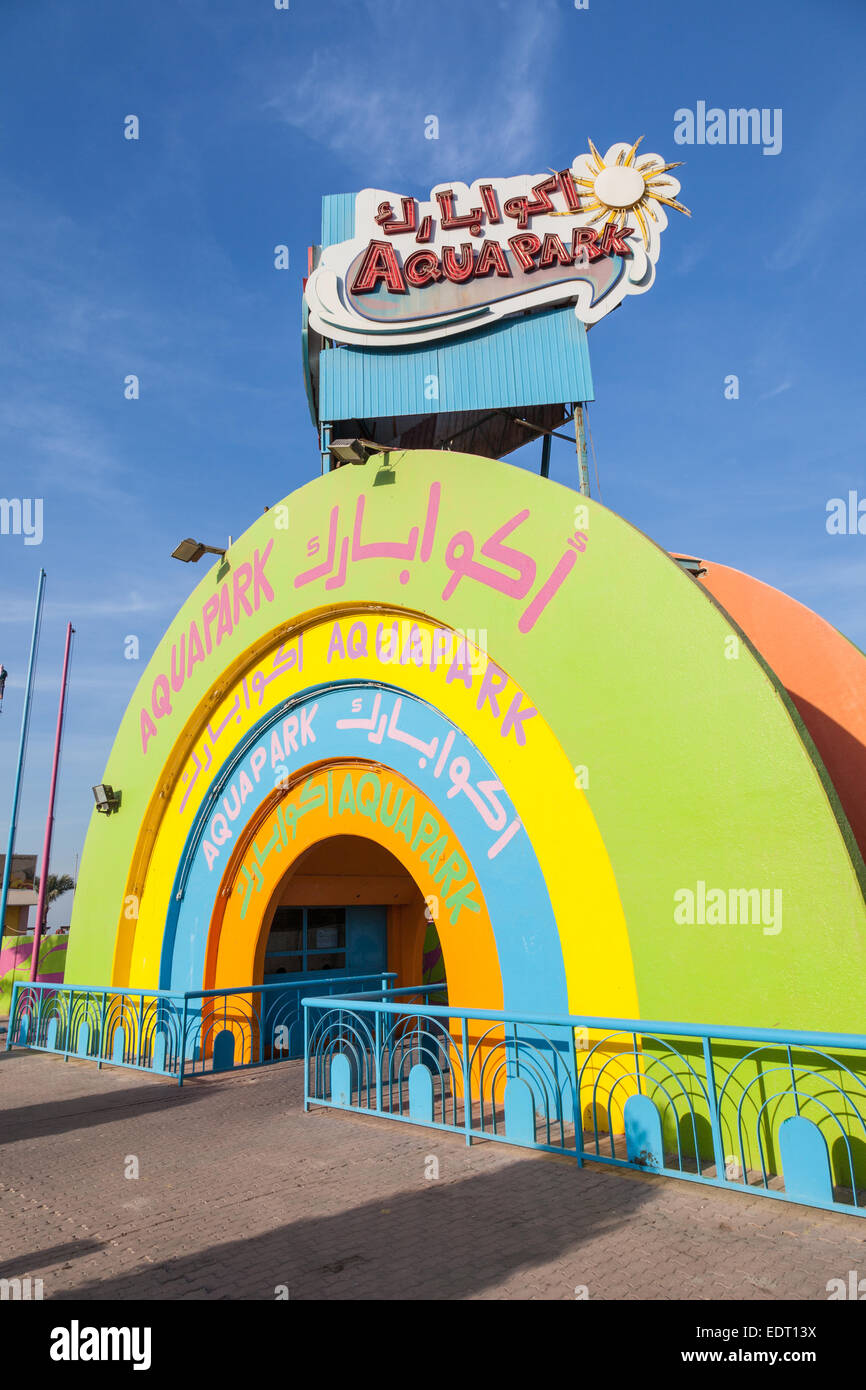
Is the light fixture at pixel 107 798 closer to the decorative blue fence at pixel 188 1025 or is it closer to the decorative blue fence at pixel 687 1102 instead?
the decorative blue fence at pixel 188 1025

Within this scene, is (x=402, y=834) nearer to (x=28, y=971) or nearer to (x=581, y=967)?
(x=581, y=967)

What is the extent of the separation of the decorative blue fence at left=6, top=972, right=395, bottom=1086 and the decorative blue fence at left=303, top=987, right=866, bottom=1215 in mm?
2988

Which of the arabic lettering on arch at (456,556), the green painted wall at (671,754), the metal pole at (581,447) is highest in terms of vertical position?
the metal pole at (581,447)

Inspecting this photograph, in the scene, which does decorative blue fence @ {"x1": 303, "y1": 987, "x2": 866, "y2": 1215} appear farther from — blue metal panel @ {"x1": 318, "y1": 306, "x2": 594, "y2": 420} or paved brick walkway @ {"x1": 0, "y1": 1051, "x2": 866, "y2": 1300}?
blue metal panel @ {"x1": 318, "y1": 306, "x2": 594, "y2": 420}

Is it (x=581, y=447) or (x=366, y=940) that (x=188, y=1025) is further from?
(x=581, y=447)

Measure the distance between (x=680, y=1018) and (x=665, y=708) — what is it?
7.57 ft

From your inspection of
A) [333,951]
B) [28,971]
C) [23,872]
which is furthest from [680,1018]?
[23,872]

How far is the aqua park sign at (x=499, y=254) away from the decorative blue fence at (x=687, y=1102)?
31.7ft

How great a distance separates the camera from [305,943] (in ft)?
38.7

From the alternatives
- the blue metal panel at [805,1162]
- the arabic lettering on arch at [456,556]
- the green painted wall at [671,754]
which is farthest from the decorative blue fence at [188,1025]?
the blue metal panel at [805,1162]

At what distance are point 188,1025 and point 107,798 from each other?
382 centimetres

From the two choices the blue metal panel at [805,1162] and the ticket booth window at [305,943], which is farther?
the ticket booth window at [305,943]

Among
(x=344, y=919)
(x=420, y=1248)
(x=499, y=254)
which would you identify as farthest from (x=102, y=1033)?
(x=499, y=254)

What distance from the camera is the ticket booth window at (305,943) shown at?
11.5 metres
